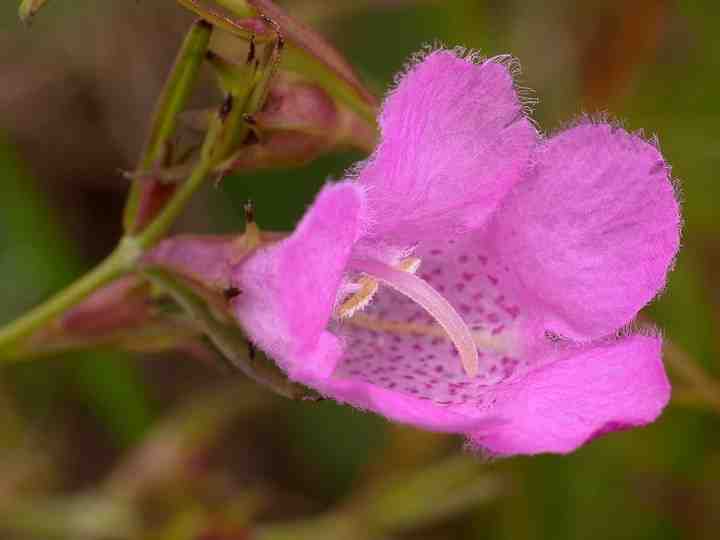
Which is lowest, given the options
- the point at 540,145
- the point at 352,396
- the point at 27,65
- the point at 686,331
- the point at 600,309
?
the point at 352,396

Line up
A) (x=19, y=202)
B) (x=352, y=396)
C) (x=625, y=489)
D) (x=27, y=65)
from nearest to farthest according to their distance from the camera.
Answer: (x=352, y=396), (x=625, y=489), (x=19, y=202), (x=27, y=65)

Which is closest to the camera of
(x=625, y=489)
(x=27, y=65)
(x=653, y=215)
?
(x=653, y=215)

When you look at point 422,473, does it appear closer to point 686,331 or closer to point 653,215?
point 686,331

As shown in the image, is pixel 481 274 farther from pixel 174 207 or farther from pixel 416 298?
pixel 174 207

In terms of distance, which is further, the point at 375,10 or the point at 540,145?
the point at 375,10

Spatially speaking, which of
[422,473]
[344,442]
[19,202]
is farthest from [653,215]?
[19,202]

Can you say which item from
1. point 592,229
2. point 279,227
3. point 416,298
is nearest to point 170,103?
point 416,298

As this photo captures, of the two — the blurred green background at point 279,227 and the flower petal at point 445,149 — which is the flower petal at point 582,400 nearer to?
the flower petal at point 445,149
